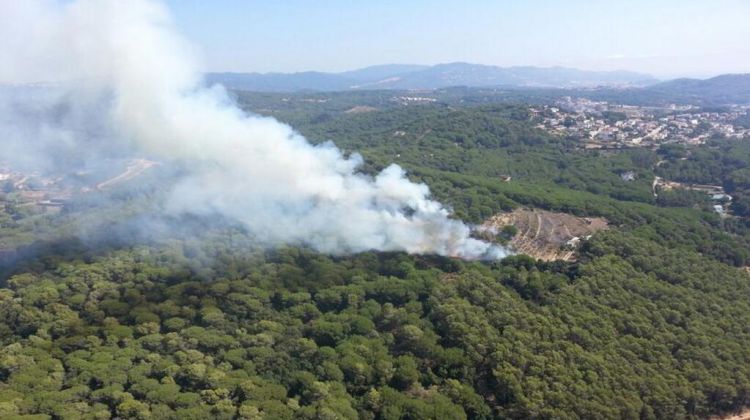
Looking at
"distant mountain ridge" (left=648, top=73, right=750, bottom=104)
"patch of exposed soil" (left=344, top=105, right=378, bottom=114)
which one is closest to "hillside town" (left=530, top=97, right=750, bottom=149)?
"patch of exposed soil" (left=344, top=105, right=378, bottom=114)

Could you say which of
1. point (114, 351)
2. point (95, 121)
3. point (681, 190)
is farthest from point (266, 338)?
point (681, 190)

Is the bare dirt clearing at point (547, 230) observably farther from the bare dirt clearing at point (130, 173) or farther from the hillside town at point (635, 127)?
the hillside town at point (635, 127)

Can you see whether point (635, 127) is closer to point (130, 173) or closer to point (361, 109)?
point (361, 109)

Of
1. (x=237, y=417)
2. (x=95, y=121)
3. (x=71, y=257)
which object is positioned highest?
(x=95, y=121)

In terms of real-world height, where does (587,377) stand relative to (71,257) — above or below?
below

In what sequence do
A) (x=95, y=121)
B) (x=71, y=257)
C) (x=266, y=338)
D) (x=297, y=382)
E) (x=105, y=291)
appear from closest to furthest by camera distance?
(x=297, y=382)
(x=266, y=338)
(x=105, y=291)
(x=71, y=257)
(x=95, y=121)

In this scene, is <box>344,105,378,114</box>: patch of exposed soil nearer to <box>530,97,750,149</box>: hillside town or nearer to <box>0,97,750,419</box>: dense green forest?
<box>530,97,750,149</box>: hillside town

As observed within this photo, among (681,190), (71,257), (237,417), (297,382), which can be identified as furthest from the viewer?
(681,190)

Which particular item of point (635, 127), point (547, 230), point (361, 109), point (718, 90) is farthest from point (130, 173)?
point (718, 90)

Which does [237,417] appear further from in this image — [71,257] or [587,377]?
[71,257]
